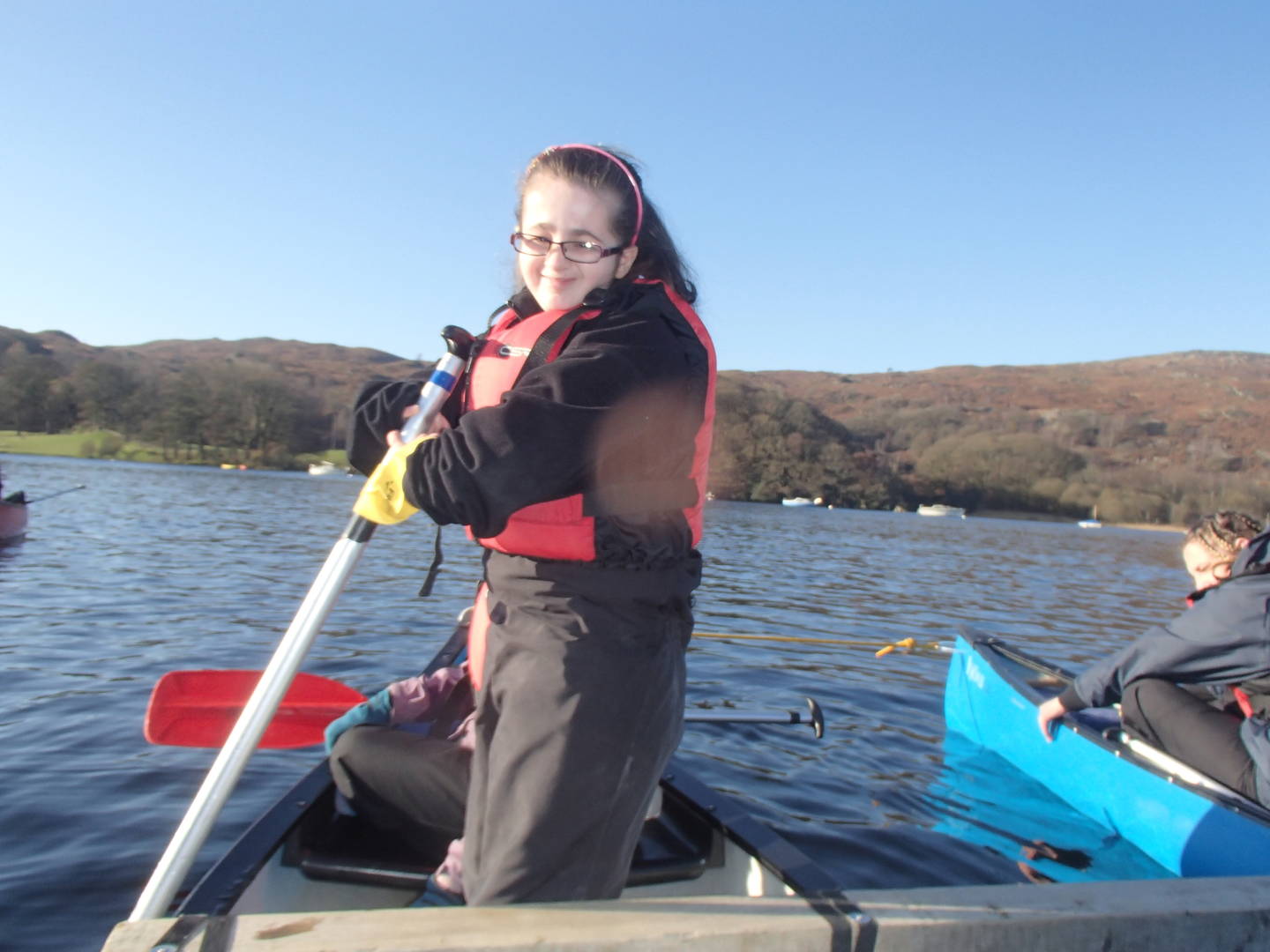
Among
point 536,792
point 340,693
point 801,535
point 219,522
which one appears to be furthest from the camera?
point 801,535

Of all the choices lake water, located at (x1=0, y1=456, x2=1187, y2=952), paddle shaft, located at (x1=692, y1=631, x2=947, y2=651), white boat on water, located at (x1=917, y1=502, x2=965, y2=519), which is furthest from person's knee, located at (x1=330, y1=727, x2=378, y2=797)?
white boat on water, located at (x1=917, y1=502, x2=965, y2=519)

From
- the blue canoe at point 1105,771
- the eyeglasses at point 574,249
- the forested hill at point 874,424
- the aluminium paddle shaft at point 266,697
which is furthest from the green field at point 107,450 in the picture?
the eyeglasses at point 574,249

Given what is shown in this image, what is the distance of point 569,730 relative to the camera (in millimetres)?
1782

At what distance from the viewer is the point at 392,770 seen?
101 inches

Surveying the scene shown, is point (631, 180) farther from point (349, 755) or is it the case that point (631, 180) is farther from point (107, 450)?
point (107, 450)

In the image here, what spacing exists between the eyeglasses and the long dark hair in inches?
2.6

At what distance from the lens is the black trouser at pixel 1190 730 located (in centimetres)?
436

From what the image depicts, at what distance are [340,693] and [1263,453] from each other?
462 feet

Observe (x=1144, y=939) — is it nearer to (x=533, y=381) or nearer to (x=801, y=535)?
(x=533, y=381)

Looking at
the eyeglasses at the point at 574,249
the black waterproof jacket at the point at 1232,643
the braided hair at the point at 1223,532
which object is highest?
the eyeglasses at the point at 574,249

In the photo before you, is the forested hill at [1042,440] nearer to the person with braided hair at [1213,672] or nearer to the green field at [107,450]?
the green field at [107,450]

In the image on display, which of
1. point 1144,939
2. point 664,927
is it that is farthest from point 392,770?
point 1144,939

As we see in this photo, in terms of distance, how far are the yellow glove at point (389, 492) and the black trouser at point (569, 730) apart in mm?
288

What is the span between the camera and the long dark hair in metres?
2.11
